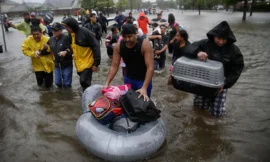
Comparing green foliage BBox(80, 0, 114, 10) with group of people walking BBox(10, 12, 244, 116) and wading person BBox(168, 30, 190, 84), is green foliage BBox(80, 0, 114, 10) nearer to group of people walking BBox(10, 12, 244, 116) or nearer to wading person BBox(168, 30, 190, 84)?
group of people walking BBox(10, 12, 244, 116)

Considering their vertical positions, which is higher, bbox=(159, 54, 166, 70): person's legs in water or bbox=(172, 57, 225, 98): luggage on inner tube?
bbox=(172, 57, 225, 98): luggage on inner tube

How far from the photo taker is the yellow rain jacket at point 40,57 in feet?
18.3

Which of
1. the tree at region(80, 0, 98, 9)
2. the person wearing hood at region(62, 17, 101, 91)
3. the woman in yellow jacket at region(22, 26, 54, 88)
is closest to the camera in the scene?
the person wearing hood at region(62, 17, 101, 91)

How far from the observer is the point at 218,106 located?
13.5ft

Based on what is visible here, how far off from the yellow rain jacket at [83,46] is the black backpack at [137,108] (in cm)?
199

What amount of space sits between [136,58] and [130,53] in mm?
120

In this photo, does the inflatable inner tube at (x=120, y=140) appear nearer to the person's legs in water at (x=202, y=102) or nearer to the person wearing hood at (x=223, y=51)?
the person wearing hood at (x=223, y=51)

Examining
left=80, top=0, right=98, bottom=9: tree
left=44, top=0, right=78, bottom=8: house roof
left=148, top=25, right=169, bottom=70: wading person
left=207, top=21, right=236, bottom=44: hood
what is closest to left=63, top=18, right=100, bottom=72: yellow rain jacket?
left=207, top=21, right=236, bottom=44: hood

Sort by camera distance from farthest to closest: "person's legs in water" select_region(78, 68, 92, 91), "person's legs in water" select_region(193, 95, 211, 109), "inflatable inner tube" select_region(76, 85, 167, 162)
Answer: "person's legs in water" select_region(78, 68, 92, 91)
"person's legs in water" select_region(193, 95, 211, 109)
"inflatable inner tube" select_region(76, 85, 167, 162)

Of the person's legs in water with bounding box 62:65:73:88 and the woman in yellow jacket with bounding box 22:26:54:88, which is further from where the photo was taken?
the person's legs in water with bounding box 62:65:73:88

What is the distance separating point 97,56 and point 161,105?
170cm

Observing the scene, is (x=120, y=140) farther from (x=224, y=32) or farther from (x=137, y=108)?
(x=224, y=32)

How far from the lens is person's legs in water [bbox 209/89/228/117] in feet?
13.0

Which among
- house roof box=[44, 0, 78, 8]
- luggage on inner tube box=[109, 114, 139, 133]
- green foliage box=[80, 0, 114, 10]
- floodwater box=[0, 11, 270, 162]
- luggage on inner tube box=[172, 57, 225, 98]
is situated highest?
house roof box=[44, 0, 78, 8]
